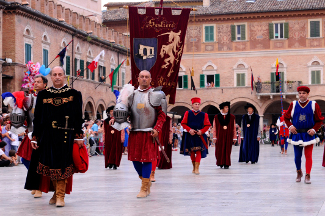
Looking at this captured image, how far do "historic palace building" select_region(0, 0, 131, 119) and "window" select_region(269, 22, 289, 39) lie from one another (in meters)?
12.6

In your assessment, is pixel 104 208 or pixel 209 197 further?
pixel 209 197

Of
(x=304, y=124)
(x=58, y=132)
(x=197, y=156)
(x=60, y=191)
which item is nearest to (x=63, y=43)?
(x=197, y=156)

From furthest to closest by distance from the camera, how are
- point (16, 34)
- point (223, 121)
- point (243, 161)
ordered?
point (16, 34)
point (243, 161)
point (223, 121)

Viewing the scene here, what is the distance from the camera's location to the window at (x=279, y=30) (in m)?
51.9

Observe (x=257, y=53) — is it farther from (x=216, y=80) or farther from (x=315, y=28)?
(x=315, y=28)

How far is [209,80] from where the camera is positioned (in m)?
53.4

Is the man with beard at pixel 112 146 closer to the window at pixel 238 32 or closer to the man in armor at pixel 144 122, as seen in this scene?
the man in armor at pixel 144 122

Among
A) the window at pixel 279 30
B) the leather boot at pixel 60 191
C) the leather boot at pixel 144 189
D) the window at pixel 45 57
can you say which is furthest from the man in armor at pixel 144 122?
the window at pixel 279 30

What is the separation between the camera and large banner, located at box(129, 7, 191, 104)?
15.6m

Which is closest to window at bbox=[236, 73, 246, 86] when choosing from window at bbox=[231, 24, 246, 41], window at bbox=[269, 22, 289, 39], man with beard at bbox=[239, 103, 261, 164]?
window at bbox=[231, 24, 246, 41]

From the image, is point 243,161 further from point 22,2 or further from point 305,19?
point 305,19

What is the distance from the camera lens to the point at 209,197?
9055 millimetres

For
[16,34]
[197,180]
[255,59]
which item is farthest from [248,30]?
[197,180]

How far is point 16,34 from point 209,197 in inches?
1007
